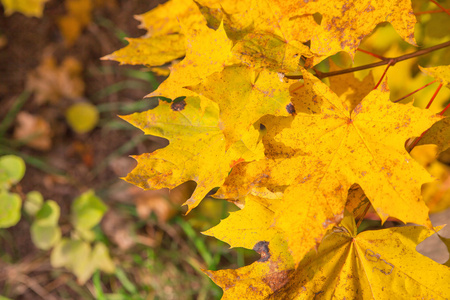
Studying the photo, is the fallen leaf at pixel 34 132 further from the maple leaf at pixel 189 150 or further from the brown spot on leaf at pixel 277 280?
the brown spot on leaf at pixel 277 280

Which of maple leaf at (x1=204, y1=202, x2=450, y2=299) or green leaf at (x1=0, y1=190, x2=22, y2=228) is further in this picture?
green leaf at (x1=0, y1=190, x2=22, y2=228)

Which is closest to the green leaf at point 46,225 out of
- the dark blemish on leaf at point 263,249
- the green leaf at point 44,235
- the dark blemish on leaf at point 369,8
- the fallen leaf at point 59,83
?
the green leaf at point 44,235

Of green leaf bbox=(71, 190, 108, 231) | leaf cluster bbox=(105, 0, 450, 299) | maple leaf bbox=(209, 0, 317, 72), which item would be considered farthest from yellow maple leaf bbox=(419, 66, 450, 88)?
green leaf bbox=(71, 190, 108, 231)

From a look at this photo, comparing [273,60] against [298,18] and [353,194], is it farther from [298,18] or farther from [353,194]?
[353,194]

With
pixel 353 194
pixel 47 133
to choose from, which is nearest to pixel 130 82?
pixel 47 133

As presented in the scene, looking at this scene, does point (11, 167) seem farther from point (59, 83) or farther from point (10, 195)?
point (59, 83)

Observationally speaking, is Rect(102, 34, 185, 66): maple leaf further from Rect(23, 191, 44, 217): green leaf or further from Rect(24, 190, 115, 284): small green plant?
Rect(23, 191, 44, 217): green leaf
